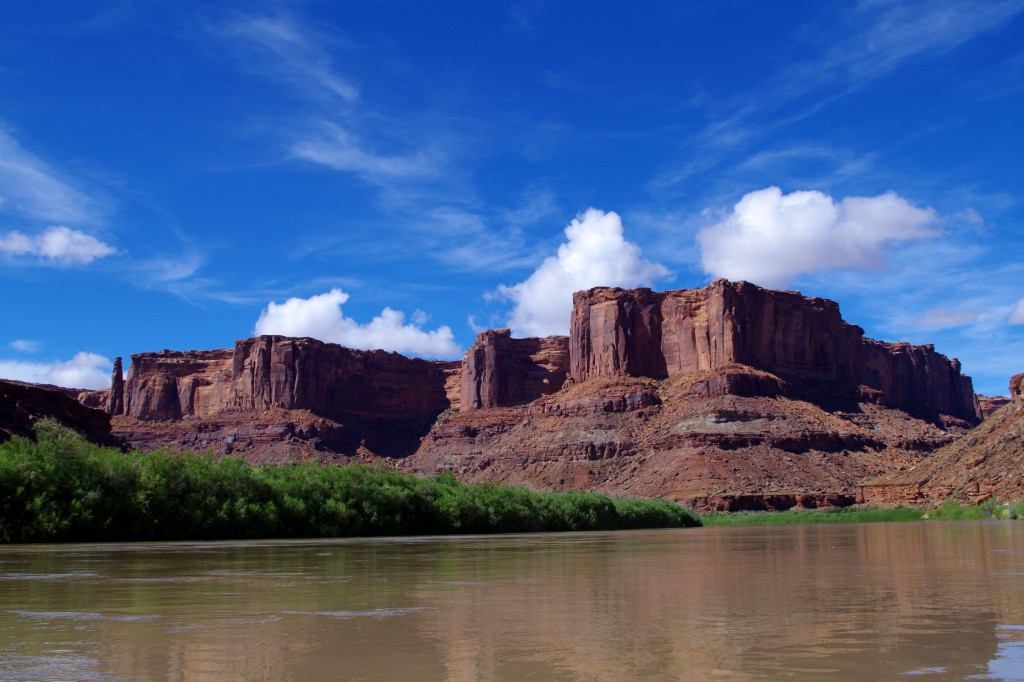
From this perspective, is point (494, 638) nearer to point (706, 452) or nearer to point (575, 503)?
point (575, 503)

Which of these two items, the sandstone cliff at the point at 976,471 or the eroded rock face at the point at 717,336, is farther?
the eroded rock face at the point at 717,336

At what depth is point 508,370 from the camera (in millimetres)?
166125

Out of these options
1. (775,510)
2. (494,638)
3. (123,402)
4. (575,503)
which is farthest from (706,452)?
(123,402)

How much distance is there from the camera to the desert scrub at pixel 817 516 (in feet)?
208

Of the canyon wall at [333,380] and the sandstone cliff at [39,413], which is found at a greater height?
the canyon wall at [333,380]

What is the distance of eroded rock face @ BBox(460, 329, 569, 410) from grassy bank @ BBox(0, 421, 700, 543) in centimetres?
10724

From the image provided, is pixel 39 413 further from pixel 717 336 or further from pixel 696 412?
pixel 717 336

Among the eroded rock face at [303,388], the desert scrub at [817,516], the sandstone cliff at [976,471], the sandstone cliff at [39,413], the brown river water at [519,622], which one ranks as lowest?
the desert scrub at [817,516]

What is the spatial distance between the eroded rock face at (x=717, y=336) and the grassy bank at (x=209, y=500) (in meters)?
75.9

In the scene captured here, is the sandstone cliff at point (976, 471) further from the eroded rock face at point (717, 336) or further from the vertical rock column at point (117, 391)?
the vertical rock column at point (117, 391)

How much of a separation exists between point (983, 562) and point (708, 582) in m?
7.44

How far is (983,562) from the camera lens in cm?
1859

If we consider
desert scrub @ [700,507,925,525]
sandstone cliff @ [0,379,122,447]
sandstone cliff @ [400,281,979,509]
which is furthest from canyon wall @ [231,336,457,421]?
desert scrub @ [700,507,925,525]

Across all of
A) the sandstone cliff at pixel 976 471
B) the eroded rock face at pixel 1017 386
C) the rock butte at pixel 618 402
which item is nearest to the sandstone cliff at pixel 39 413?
the rock butte at pixel 618 402
